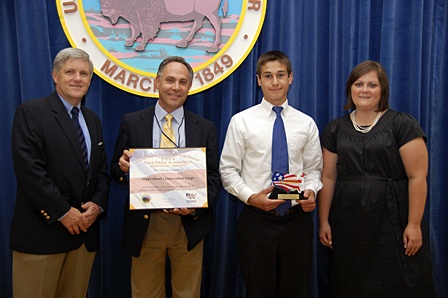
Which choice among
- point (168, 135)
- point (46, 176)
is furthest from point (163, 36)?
point (46, 176)

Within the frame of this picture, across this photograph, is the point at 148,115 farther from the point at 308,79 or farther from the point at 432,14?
the point at 432,14

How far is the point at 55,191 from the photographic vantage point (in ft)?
5.33

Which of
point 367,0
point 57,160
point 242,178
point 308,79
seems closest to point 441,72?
point 367,0

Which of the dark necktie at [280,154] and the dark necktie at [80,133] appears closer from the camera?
the dark necktie at [80,133]

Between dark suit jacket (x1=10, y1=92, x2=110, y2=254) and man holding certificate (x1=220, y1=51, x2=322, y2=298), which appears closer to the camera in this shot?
dark suit jacket (x1=10, y1=92, x2=110, y2=254)

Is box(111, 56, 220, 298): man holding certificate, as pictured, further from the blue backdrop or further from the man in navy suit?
the blue backdrop

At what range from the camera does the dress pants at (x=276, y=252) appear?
187 centimetres

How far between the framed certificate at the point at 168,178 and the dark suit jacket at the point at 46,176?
0.26 m

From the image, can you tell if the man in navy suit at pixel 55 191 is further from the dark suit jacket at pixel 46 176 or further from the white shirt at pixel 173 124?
the white shirt at pixel 173 124

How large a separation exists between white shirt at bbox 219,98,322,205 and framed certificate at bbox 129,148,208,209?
0.79 feet

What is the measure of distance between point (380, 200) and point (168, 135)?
→ 43.4 inches

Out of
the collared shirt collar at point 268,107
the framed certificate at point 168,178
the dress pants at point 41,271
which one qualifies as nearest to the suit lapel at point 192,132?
the framed certificate at point 168,178

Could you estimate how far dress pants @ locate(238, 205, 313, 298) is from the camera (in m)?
1.87

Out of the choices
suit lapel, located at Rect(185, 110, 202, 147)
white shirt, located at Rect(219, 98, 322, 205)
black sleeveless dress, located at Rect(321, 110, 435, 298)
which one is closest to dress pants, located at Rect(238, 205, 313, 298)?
white shirt, located at Rect(219, 98, 322, 205)
